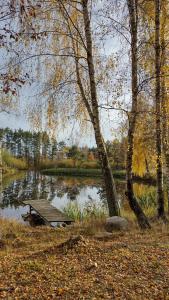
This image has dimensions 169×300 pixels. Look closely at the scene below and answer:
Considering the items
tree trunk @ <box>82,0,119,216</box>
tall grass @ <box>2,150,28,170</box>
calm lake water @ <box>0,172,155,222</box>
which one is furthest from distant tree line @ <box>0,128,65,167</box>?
tree trunk @ <box>82,0,119,216</box>

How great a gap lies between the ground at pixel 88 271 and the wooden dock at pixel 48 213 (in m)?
6.46

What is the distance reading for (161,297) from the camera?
13.4ft

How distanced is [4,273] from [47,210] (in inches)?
419

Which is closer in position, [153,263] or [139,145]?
[153,263]

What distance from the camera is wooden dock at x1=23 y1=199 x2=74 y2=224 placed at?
13.3 m

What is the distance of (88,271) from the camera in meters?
4.80

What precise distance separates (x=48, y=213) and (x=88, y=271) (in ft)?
33.0

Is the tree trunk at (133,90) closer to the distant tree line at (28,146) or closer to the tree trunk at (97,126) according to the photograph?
the tree trunk at (97,126)

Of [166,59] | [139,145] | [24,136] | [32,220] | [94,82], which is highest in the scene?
[24,136]

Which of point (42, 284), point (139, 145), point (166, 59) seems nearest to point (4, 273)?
point (42, 284)

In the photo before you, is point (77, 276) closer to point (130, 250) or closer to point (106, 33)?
point (130, 250)

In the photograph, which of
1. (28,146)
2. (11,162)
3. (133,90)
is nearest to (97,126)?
(133,90)

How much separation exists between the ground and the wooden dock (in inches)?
254

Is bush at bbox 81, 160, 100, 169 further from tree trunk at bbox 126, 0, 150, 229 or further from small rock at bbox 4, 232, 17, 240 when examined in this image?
small rock at bbox 4, 232, 17, 240
